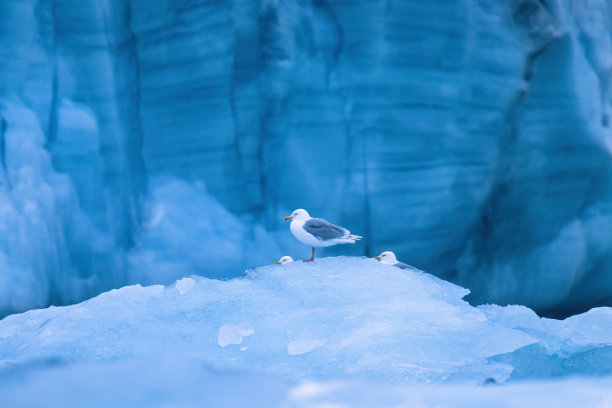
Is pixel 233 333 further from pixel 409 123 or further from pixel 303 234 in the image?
pixel 409 123

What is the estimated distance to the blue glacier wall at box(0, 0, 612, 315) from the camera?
3955mm

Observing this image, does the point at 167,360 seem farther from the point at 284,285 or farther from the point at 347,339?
the point at 284,285

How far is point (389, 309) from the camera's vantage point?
2.97m

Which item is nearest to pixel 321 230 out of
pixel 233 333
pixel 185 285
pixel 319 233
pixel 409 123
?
pixel 319 233

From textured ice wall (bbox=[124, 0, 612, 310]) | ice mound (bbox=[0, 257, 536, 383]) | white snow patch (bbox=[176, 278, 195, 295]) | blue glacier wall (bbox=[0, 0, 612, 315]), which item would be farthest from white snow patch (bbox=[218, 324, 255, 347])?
textured ice wall (bbox=[124, 0, 612, 310])

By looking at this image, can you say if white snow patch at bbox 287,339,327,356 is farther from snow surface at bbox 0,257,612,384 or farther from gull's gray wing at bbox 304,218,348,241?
gull's gray wing at bbox 304,218,348,241

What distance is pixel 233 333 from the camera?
9.20 ft

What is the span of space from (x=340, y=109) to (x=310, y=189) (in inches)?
24.6

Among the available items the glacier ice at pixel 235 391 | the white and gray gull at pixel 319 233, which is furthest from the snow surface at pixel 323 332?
the white and gray gull at pixel 319 233

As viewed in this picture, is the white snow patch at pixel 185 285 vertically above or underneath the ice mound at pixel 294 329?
underneath

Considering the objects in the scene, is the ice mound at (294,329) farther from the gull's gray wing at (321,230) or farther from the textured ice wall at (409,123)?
the textured ice wall at (409,123)

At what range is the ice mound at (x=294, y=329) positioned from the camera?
255 cm

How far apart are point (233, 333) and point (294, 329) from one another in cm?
28

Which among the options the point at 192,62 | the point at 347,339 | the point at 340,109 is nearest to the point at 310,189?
the point at 340,109
